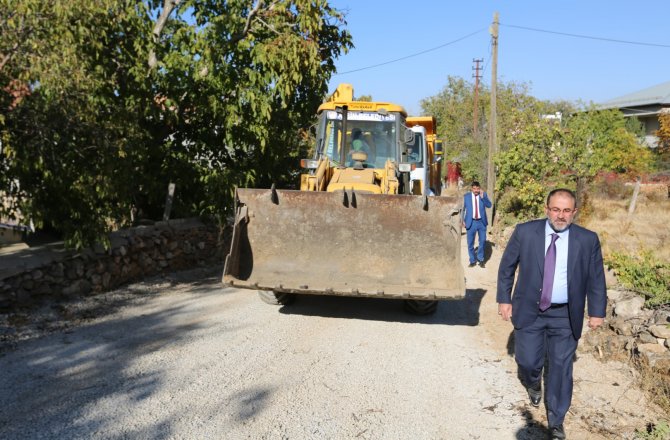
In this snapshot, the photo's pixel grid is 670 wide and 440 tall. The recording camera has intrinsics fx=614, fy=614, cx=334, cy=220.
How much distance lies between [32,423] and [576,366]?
484cm

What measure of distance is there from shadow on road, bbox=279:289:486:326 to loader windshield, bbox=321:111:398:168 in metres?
2.18

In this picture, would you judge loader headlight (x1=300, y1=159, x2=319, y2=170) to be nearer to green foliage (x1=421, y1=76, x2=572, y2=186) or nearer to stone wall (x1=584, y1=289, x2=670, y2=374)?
stone wall (x1=584, y1=289, x2=670, y2=374)

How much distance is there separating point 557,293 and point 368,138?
18.9 feet

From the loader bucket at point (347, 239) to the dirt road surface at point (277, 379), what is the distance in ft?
1.94

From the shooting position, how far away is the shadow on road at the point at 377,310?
8023 millimetres

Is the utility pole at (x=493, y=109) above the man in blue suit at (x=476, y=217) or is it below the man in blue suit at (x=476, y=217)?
above

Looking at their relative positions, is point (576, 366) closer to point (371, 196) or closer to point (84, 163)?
point (371, 196)

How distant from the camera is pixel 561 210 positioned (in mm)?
4309

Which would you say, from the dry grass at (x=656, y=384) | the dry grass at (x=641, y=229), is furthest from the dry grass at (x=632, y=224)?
the dry grass at (x=656, y=384)

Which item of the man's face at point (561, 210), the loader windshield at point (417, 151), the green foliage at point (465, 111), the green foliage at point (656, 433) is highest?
the green foliage at point (465, 111)

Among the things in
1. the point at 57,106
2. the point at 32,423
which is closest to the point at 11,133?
the point at 57,106

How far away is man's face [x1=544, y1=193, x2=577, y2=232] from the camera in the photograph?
430 centimetres

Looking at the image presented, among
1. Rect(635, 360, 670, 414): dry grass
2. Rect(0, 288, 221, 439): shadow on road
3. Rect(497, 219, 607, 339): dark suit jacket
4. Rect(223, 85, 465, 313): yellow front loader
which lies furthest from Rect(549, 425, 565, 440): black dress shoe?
Rect(223, 85, 465, 313): yellow front loader

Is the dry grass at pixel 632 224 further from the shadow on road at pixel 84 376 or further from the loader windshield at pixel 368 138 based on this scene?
the shadow on road at pixel 84 376
